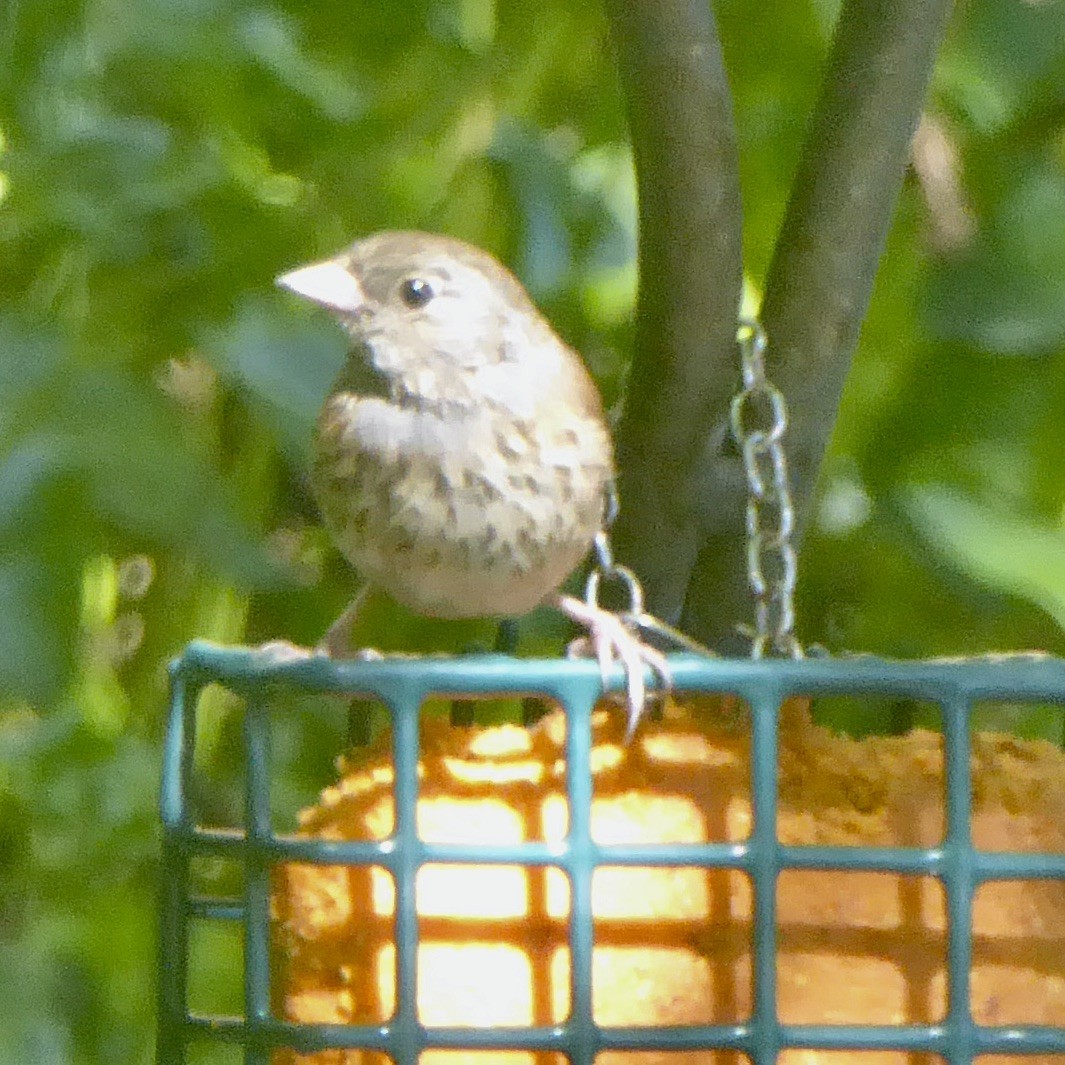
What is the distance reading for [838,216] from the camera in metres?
1.26

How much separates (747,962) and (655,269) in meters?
0.47

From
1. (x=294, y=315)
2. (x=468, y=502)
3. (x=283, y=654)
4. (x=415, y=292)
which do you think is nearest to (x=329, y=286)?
(x=415, y=292)

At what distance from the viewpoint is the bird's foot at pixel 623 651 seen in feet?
3.30

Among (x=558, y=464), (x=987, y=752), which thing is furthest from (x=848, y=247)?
(x=987, y=752)

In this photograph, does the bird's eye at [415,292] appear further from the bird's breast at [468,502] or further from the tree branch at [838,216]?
the tree branch at [838,216]

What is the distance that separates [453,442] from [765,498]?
22 cm

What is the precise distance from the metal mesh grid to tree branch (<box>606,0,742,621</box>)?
28 centimetres

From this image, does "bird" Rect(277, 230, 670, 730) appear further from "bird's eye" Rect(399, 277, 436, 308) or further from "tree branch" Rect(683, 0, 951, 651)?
"tree branch" Rect(683, 0, 951, 651)

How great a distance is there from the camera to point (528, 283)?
1817 mm

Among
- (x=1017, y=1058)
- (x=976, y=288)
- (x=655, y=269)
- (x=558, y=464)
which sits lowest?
(x=1017, y=1058)

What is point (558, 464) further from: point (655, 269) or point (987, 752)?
point (987, 752)

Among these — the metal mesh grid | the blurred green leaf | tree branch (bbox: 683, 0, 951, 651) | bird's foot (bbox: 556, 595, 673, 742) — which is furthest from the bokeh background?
the metal mesh grid

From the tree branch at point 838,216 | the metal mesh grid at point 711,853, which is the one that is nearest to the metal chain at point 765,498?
the tree branch at point 838,216

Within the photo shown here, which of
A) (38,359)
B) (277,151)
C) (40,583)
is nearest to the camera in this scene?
(40,583)
